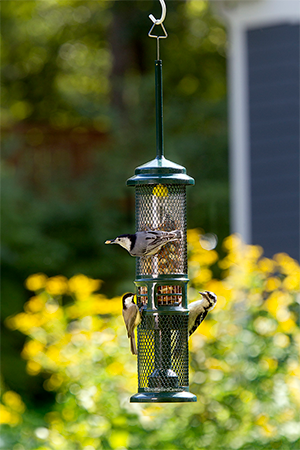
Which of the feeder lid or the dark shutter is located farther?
the dark shutter

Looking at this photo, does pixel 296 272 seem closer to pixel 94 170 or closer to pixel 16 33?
pixel 94 170

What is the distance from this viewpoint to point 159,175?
251 cm

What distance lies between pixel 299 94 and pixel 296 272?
2573 mm

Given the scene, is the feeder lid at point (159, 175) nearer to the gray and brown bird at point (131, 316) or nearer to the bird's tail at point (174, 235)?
the bird's tail at point (174, 235)

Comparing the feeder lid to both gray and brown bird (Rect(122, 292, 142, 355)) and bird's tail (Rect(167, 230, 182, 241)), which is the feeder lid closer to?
bird's tail (Rect(167, 230, 182, 241))

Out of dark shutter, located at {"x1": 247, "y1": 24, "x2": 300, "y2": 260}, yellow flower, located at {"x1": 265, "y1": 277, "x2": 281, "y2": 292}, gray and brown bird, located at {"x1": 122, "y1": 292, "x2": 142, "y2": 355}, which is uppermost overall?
dark shutter, located at {"x1": 247, "y1": 24, "x2": 300, "y2": 260}

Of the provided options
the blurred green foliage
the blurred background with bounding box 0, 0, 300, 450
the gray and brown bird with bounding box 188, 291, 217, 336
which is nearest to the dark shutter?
the blurred background with bounding box 0, 0, 300, 450

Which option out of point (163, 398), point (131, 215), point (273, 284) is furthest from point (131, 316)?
point (131, 215)

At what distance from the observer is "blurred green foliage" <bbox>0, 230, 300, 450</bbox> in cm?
373

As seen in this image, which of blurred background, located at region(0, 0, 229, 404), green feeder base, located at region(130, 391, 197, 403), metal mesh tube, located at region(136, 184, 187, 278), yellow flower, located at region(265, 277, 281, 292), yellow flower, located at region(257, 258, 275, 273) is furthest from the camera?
blurred background, located at region(0, 0, 229, 404)

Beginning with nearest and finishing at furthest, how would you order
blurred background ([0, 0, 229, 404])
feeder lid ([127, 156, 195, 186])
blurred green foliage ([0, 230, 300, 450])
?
feeder lid ([127, 156, 195, 186]) < blurred green foliage ([0, 230, 300, 450]) < blurred background ([0, 0, 229, 404])

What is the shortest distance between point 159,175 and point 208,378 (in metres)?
1.79

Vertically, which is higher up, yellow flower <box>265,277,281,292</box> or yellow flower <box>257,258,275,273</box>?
yellow flower <box>257,258,275,273</box>

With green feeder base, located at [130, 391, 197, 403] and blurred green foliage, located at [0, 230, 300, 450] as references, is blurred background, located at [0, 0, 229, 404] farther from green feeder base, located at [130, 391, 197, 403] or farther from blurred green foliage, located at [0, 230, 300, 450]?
green feeder base, located at [130, 391, 197, 403]
